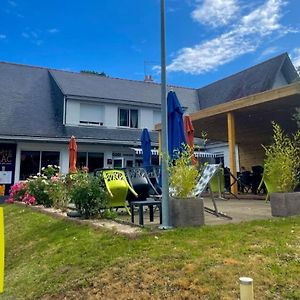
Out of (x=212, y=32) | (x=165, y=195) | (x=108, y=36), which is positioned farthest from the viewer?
(x=108, y=36)

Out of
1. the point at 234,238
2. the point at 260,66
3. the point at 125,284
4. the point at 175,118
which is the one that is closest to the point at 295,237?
the point at 234,238

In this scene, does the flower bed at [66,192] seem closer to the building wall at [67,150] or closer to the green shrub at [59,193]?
the green shrub at [59,193]

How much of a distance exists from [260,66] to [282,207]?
64.1ft

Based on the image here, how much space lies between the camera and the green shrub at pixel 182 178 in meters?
6.02

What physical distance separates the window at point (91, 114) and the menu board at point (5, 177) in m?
5.45

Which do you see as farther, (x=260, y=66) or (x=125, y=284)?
(x=260, y=66)

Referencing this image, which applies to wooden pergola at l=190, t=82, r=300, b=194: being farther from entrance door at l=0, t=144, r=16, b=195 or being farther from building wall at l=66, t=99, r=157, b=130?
entrance door at l=0, t=144, r=16, b=195

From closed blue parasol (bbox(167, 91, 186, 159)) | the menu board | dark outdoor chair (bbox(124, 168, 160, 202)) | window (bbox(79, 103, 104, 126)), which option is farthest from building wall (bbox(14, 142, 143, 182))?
closed blue parasol (bbox(167, 91, 186, 159))

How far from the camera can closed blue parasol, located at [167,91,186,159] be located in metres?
8.00

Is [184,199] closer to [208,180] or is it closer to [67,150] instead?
[208,180]

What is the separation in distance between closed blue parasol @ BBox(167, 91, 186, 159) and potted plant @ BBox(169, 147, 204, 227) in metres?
1.88

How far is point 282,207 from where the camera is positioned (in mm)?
6941

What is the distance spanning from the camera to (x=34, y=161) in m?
19.8

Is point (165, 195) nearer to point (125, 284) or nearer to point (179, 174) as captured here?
point (179, 174)
